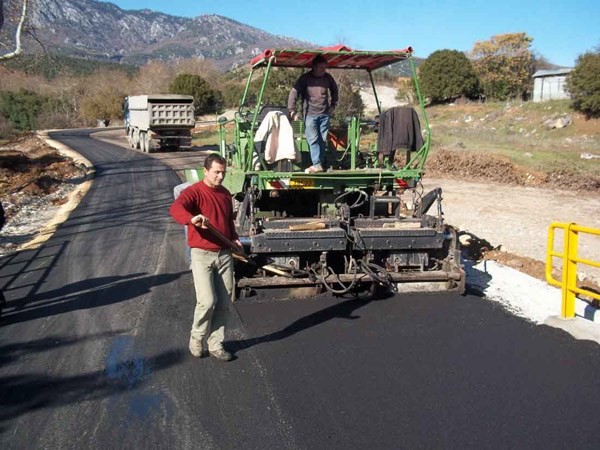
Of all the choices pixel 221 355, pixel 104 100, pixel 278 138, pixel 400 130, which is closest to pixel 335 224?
pixel 278 138

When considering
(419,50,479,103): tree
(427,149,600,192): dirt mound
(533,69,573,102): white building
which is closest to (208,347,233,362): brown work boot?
(427,149,600,192): dirt mound

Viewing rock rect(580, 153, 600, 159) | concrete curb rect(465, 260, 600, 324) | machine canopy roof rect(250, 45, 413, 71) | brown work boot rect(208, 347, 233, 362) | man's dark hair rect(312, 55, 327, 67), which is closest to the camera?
brown work boot rect(208, 347, 233, 362)

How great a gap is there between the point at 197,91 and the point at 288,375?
4389 centimetres

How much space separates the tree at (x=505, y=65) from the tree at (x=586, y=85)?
50.1 ft

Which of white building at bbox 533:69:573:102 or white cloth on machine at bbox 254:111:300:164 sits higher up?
white building at bbox 533:69:573:102

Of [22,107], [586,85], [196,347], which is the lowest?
[196,347]

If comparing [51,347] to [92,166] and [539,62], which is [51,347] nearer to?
[92,166]

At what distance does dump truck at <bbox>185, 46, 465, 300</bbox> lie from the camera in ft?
21.3

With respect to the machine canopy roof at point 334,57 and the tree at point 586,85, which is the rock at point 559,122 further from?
the machine canopy roof at point 334,57

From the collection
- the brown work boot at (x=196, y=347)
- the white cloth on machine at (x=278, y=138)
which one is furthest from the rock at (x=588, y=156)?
A: the brown work boot at (x=196, y=347)

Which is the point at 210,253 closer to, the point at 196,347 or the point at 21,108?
the point at 196,347

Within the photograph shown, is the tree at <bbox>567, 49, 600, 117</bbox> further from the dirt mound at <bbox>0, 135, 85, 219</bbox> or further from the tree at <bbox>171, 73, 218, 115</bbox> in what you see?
the dirt mound at <bbox>0, 135, 85, 219</bbox>

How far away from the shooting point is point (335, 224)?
266 inches

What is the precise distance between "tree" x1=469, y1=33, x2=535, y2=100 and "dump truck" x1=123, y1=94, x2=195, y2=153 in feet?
112
